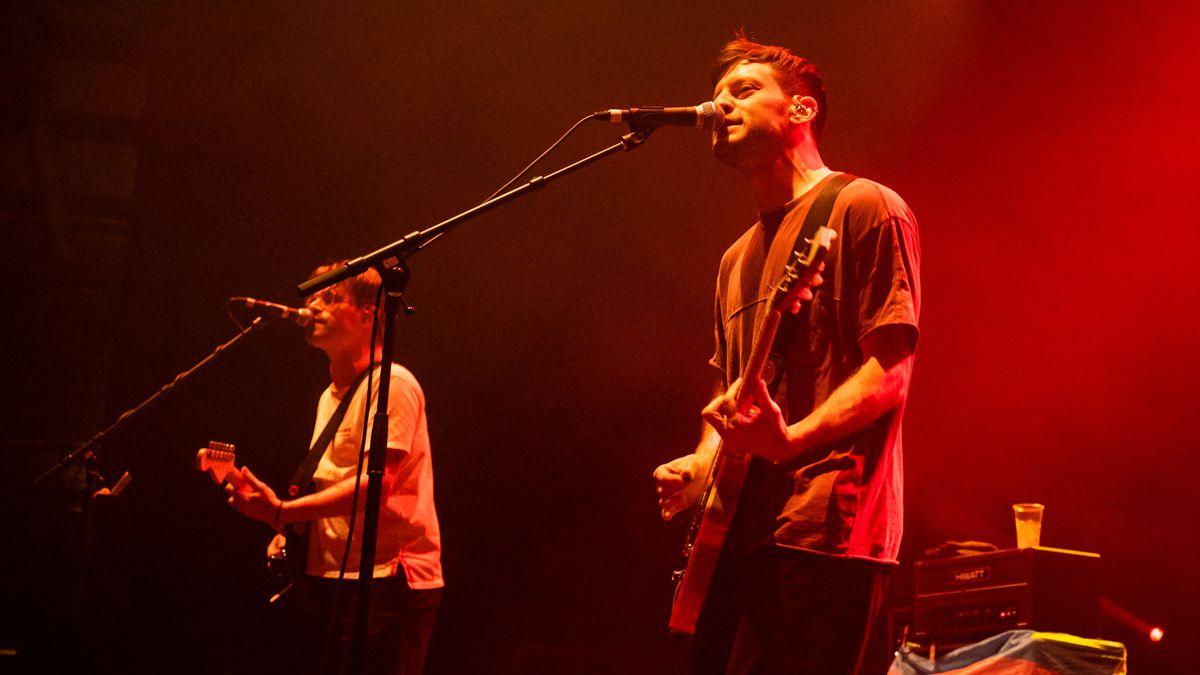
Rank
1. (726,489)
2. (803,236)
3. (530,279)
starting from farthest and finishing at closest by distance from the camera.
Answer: (530,279) → (803,236) → (726,489)

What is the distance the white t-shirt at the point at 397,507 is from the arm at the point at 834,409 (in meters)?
1.93

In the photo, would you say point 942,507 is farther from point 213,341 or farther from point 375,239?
point 213,341

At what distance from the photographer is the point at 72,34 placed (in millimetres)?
5996

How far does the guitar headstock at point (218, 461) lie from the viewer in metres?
3.82

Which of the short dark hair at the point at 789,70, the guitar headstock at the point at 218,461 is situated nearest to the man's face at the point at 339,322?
the guitar headstock at the point at 218,461

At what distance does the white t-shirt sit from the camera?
11.8 ft

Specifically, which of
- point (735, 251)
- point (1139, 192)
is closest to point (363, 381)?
point (735, 251)

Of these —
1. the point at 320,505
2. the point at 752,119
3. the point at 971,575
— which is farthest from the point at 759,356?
the point at 971,575

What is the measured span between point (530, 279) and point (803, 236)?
359 cm

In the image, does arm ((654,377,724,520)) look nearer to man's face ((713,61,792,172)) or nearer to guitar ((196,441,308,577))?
man's face ((713,61,792,172))

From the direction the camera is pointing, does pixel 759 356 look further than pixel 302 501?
No

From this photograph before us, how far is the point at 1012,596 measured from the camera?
13.1 feet

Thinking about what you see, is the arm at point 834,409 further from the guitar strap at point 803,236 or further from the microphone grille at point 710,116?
the microphone grille at point 710,116

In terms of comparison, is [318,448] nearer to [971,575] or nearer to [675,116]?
[675,116]
